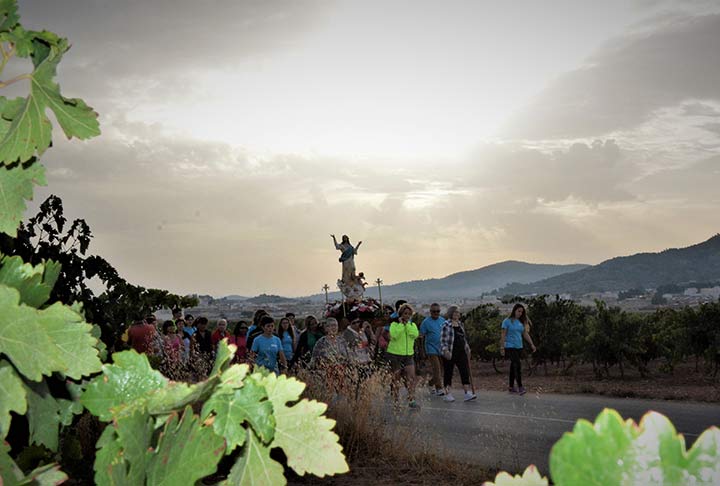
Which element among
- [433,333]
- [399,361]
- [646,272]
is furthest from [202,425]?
[646,272]

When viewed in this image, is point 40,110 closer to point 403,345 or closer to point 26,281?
point 26,281

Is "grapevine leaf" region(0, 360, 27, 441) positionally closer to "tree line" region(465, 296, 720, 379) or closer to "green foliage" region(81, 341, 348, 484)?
"green foliage" region(81, 341, 348, 484)

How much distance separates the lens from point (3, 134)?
911 mm

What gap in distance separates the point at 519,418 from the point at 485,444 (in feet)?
7.31

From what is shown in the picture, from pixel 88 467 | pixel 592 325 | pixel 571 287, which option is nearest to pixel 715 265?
pixel 571 287

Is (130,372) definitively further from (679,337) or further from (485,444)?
(679,337)

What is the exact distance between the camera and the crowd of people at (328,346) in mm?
10109

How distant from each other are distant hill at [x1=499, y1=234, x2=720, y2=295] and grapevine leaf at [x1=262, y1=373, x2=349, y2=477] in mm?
148949

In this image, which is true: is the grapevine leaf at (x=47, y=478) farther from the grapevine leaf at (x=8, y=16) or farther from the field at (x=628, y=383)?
the field at (x=628, y=383)

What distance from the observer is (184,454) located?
0.64m

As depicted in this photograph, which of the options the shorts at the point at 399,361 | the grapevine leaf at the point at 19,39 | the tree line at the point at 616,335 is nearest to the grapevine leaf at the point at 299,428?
the grapevine leaf at the point at 19,39

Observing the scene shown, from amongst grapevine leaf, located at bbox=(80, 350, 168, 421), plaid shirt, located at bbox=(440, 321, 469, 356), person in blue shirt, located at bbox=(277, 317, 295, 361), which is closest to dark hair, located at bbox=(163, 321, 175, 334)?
person in blue shirt, located at bbox=(277, 317, 295, 361)

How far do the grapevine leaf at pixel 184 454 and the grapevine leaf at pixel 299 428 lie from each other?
0.47 ft

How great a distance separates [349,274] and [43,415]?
2280cm
